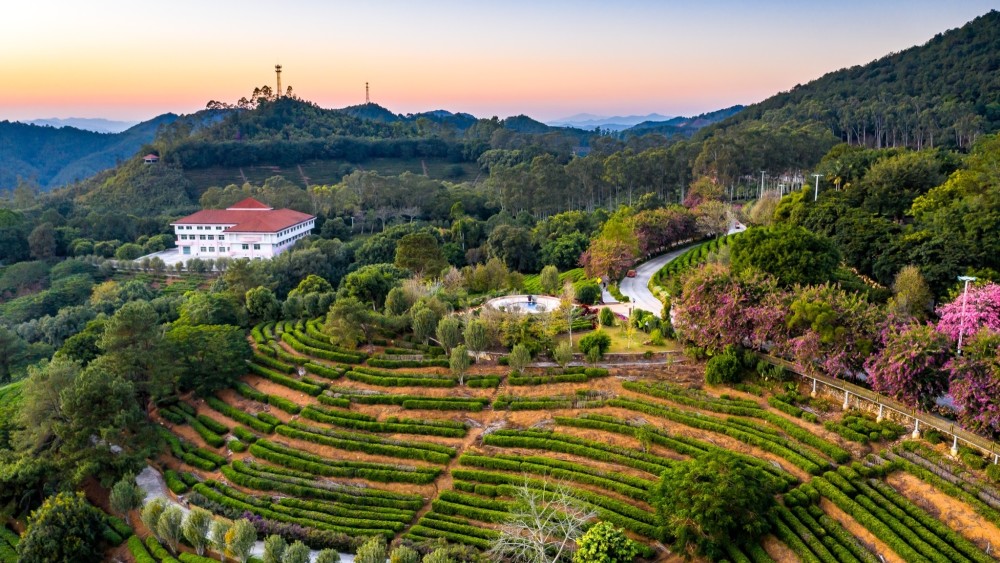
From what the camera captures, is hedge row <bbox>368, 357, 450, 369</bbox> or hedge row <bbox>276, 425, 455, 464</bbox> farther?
hedge row <bbox>368, 357, 450, 369</bbox>

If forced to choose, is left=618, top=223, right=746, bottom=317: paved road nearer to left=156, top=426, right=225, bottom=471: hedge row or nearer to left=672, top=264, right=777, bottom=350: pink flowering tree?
left=672, top=264, right=777, bottom=350: pink flowering tree

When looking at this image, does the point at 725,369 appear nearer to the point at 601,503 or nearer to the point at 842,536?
the point at 601,503

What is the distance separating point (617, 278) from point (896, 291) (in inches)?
780

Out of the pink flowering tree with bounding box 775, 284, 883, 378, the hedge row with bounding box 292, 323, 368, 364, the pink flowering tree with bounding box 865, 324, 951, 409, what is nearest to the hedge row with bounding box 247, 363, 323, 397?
the hedge row with bounding box 292, 323, 368, 364

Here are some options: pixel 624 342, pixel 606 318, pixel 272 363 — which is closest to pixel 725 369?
pixel 624 342

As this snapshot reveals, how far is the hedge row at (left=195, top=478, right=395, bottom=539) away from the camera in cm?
→ 2589

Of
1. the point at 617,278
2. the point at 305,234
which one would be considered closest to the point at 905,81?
the point at 617,278

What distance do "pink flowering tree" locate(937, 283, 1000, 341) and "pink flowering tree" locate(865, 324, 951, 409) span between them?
1.46 meters

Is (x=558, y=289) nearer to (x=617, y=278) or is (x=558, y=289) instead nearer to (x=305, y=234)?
(x=617, y=278)

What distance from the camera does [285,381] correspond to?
39281mm

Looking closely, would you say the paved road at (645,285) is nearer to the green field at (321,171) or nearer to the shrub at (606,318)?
the shrub at (606,318)

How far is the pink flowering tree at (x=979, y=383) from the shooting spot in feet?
78.8

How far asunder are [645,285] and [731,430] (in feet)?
78.9

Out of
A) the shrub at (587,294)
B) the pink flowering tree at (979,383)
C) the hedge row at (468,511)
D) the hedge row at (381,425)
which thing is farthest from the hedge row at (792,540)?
the shrub at (587,294)
